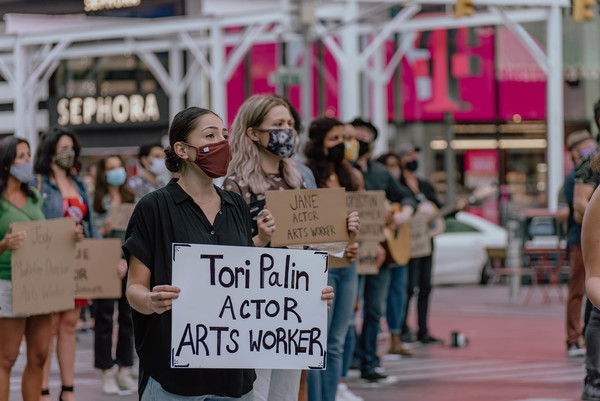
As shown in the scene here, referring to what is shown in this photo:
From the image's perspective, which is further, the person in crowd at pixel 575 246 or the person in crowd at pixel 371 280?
the person in crowd at pixel 575 246

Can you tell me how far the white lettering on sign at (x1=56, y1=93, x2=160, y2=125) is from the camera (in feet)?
109

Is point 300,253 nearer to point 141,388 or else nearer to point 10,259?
point 141,388

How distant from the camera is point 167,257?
16.4 ft

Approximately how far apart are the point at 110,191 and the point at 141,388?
23.6 ft

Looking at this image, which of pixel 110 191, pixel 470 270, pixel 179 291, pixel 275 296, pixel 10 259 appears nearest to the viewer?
pixel 179 291

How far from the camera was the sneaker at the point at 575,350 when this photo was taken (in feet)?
40.1

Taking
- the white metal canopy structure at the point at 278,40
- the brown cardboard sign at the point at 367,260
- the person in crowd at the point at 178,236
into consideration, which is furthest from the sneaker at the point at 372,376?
the white metal canopy structure at the point at 278,40

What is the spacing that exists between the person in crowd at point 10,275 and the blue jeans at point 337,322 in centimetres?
179

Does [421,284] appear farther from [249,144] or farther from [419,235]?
[249,144]

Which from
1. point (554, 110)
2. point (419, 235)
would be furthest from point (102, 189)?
point (554, 110)

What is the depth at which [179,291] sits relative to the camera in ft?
15.9

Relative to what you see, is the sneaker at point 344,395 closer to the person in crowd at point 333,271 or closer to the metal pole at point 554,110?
the person in crowd at point 333,271

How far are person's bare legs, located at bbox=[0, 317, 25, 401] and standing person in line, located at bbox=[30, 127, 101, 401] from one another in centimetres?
110

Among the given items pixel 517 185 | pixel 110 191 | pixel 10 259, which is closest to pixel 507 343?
pixel 110 191
